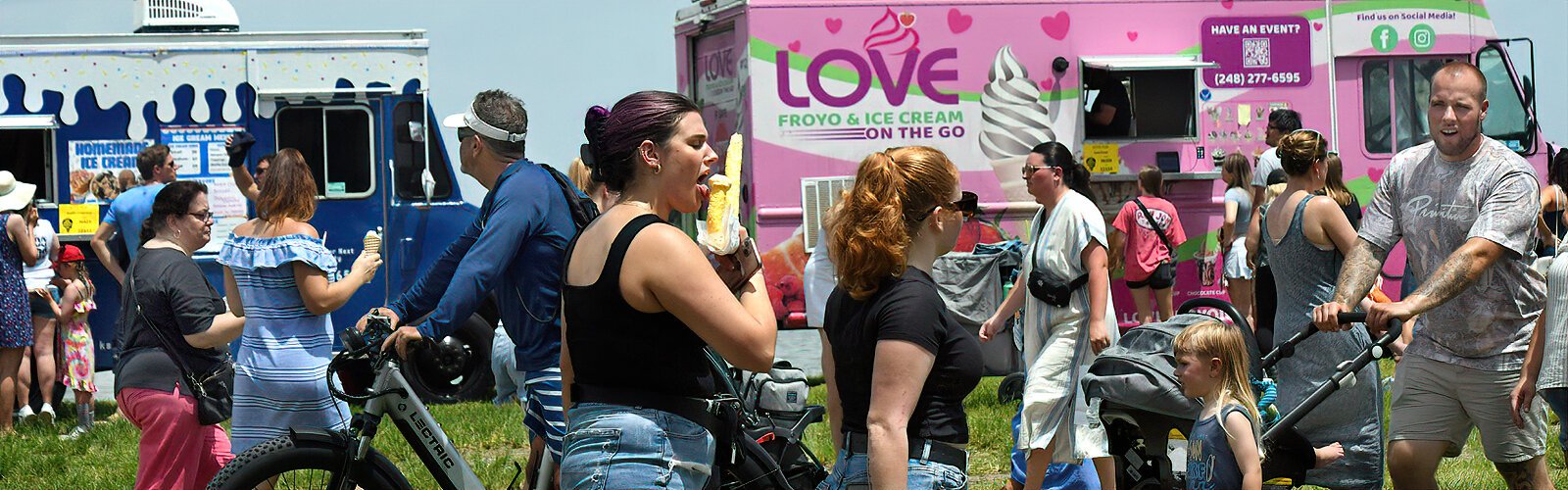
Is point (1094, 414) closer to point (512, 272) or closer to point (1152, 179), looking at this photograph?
point (512, 272)

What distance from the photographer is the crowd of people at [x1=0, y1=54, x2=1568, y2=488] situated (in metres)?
A: 3.38

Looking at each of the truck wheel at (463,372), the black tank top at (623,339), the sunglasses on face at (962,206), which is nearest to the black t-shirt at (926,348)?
the sunglasses on face at (962,206)

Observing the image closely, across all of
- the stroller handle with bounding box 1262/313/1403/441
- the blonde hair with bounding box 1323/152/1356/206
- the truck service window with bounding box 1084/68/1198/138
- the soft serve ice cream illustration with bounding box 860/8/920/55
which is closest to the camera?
the stroller handle with bounding box 1262/313/1403/441

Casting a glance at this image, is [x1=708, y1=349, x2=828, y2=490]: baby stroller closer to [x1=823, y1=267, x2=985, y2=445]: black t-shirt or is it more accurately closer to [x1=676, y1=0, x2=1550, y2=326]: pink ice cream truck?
[x1=823, y1=267, x2=985, y2=445]: black t-shirt

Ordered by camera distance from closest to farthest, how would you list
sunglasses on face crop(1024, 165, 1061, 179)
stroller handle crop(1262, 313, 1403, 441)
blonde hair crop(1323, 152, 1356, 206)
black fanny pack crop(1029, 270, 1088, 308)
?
1. stroller handle crop(1262, 313, 1403, 441)
2. black fanny pack crop(1029, 270, 1088, 308)
3. sunglasses on face crop(1024, 165, 1061, 179)
4. blonde hair crop(1323, 152, 1356, 206)

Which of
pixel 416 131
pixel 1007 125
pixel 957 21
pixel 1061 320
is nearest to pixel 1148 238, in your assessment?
pixel 1007 125

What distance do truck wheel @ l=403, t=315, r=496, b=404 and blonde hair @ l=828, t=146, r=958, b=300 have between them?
6.60 metres

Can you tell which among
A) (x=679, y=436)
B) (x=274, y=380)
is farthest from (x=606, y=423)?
(x=274, y=380)

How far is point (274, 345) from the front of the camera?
5.64 meters

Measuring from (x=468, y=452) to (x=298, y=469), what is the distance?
12.1ft

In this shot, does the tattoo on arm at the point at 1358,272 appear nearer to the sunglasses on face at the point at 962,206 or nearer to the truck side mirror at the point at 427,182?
the sunglasses on face at the point at 962,206

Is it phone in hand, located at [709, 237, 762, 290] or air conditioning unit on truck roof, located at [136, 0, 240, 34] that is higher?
air conditioning unit on truck roof, located at [136, 0, 240, 34]

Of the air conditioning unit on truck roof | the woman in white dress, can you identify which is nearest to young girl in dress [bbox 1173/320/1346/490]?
the woman in white dress

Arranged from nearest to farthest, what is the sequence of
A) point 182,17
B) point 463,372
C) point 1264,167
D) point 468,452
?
point 468,452 < point 1264,167 < point 463,372 < point 182,17
